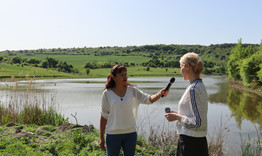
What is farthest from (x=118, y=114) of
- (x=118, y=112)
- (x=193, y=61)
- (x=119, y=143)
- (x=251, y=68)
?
(x=251, y=68)

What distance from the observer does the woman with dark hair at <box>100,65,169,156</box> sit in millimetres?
3250

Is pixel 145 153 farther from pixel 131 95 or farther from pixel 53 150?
pixel 131 95

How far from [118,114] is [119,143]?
0.38 metres

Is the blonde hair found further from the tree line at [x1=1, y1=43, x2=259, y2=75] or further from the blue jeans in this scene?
the tree line at [x1=1, y1=43, x2=259, y2=75]

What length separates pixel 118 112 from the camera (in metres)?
3.25

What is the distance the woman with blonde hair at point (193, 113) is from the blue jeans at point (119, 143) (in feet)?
2.13

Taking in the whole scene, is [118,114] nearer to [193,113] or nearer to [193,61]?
[193,113]

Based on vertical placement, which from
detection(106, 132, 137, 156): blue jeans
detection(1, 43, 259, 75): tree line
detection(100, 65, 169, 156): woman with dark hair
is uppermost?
detection(1, 43, 259, 75): tree line

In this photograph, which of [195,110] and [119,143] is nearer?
[195,110]

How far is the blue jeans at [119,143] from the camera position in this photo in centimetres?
325

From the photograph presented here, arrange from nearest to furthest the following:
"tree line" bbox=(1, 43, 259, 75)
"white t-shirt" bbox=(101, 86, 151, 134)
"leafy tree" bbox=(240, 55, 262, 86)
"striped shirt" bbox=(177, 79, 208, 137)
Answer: "striped shirt" bbox=(177, 79, 208, 137), "white t-shirt" bbox=(101, 86, 151, 134), "leafy tree" bbox=(240, 55, 262, 86), "tree line" bbox=(1, 43, 259, 75)

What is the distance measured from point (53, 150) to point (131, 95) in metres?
2.82

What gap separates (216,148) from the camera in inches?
247

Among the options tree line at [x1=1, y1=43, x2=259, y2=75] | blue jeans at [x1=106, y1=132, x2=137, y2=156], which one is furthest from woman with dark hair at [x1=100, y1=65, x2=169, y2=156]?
tree line at [x1=1, y1=43, x2=259, y2=75]
